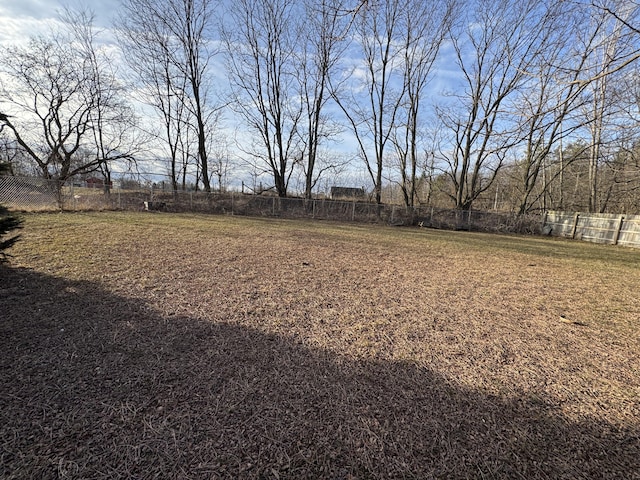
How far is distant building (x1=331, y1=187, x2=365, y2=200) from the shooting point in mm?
22250

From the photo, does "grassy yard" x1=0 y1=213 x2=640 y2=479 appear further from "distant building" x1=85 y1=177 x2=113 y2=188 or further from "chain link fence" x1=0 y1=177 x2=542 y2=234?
"distant building" x1=85 y1=177 x2=113 y2=188

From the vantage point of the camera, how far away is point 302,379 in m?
1.91

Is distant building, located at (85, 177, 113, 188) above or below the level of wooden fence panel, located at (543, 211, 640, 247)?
above

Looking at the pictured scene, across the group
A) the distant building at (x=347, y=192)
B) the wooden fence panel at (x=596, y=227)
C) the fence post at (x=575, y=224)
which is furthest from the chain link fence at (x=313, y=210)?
the distant building at (x=347, y=192)

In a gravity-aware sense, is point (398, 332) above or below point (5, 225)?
below

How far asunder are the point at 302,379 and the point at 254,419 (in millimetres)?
464

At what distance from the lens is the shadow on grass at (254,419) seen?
4.16 ft

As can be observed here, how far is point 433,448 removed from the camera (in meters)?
1.40

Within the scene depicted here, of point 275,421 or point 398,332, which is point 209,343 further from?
point 398,332

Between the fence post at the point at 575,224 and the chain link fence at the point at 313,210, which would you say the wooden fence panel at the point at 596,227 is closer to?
the fence post at the point at 575,224

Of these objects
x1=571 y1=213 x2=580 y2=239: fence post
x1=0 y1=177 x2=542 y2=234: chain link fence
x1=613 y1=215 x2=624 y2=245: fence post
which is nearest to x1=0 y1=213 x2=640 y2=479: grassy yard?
x1=0 y1=177 x2=542 y2=234: chain link fence

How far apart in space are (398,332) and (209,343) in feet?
6.07

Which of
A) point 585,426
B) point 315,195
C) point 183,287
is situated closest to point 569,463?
point 585,426

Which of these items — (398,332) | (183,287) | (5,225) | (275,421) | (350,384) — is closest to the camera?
(275,421)
